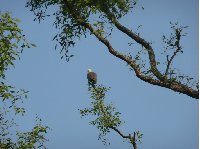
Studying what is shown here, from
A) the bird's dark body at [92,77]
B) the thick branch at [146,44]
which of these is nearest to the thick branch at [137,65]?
the thick branch at [146,44]

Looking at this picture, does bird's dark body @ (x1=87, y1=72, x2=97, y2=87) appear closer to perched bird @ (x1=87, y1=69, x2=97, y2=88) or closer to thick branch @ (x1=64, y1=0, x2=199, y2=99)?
perched bird @ (x1=87, y1=69, x2=97, y2=88)

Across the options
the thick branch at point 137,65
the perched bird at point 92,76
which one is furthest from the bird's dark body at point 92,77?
the thick branch at point 137,65

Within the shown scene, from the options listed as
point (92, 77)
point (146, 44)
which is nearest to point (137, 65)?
point (146, 44)

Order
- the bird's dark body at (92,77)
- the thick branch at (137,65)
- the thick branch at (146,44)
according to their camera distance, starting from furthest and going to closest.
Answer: the bird's dark body at (92,77) < the thick branch at (146,44) < the thick branch at (137,65)

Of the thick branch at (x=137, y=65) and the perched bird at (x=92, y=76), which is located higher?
the perched bird at (x=92, y=76)

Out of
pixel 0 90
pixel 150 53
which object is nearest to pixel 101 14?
pixel 150 53

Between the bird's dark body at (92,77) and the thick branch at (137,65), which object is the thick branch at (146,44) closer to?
the thick branch at (137,65)

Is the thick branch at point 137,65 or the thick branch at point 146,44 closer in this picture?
the thick branch at point 137,65

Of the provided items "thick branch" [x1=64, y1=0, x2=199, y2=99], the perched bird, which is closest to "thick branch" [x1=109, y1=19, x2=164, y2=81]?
"thick branch" [x1=64, y1=0, x2=199, y2=99]

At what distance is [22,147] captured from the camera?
497 inches

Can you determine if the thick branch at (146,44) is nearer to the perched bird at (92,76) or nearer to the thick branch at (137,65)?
the thick branch at (137,65)

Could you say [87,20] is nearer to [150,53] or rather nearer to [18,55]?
[150,53]

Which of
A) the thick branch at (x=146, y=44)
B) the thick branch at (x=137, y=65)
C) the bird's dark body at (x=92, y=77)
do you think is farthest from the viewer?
the bird's dark body at (x=92, y=77)

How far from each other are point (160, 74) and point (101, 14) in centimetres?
493
